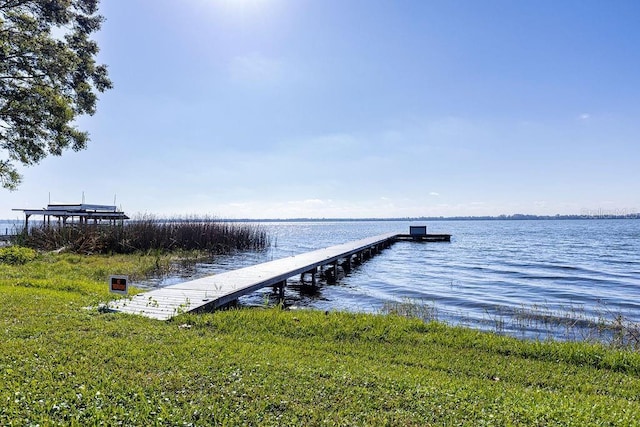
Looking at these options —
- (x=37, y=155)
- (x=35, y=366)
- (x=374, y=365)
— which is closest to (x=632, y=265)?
(x=374, y=365)

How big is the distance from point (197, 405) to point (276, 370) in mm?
1049

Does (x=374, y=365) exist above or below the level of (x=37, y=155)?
below

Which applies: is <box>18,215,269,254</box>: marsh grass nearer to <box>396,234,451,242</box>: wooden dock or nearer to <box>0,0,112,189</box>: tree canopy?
<box>0,0,112,189</box>: tree canopy

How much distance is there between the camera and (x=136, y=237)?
19953 mm

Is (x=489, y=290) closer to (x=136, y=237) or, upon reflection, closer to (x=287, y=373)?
(x=287, y=373)

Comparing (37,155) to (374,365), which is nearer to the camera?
(374,365)

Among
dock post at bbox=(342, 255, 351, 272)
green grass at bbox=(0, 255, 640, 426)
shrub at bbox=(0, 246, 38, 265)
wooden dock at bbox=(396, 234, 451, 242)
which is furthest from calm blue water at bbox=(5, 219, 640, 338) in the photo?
wooden dock at bbox=(396, 234, 451, 242)

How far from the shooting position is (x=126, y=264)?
15.9 meters

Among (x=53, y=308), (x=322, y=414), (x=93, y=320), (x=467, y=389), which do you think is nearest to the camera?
(x=322, y=414)

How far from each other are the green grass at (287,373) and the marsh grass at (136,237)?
1267 cm

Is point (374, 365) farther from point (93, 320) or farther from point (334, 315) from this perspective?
point (93, 320)

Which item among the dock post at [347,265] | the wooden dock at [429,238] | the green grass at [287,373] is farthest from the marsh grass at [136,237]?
the wooden dock at [429,238]

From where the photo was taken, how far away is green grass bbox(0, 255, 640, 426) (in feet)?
11.2

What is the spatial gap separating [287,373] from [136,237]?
1765 centimetres
